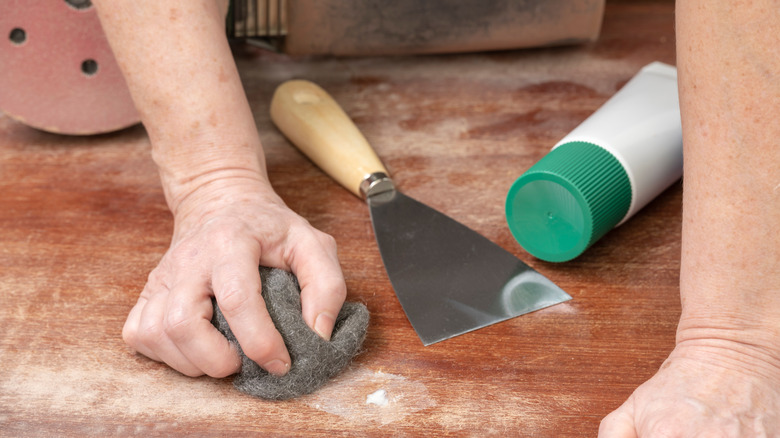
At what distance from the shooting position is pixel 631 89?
1034 mm

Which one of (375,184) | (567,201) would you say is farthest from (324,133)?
(567,201)

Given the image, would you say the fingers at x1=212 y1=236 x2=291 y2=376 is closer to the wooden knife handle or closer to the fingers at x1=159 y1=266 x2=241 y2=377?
the fingers at x1=159 y1=266 x2=241 y2=377

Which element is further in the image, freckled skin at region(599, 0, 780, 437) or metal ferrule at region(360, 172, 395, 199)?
metal ferrule at region(360, 172, 395, 199)

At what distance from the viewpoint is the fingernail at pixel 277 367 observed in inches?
28.5

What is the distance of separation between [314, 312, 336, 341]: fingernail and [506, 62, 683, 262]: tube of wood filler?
281 millimetres

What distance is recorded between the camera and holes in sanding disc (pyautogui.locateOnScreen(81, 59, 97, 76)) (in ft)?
3.66

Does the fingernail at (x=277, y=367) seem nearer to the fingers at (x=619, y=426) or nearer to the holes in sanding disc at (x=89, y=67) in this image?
the fingers at (x=619, y=426)

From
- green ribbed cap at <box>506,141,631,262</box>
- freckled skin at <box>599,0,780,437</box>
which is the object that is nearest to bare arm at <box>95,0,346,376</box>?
green ribbed cap at <box>506,141,631,262</box>

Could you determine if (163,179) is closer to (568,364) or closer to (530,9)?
(568,364)

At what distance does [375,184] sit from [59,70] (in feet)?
1.67

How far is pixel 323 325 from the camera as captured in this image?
2.49ft

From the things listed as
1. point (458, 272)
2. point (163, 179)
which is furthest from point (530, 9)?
point (163, 179)

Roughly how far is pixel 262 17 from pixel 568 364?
2.67 ft

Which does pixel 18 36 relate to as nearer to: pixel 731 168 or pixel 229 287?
pixel 229 287
